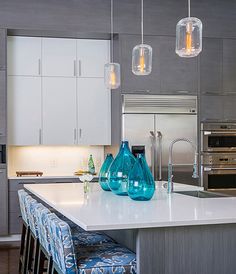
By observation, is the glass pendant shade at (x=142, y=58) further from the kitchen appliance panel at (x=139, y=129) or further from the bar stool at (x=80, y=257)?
the kitchen appliance panel at (x=139, y=129)

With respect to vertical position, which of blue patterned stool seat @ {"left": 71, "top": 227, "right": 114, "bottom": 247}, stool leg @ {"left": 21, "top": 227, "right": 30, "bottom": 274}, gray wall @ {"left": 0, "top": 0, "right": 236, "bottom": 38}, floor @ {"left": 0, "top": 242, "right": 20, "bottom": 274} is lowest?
floor @ {"left": 0, "top": 242, "right": 20, "bottom": 274}

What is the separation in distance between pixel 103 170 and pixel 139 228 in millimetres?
1869

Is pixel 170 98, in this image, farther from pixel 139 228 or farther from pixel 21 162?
pixel 139 228

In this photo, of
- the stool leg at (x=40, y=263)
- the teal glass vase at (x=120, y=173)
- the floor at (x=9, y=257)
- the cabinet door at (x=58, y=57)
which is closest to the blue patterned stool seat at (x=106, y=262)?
the stool leg at (x=40, y=263)

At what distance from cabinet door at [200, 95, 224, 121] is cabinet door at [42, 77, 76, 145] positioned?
5.76 ft

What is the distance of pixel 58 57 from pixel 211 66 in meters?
2.09

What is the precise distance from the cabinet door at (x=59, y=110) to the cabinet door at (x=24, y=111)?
0.35 feet

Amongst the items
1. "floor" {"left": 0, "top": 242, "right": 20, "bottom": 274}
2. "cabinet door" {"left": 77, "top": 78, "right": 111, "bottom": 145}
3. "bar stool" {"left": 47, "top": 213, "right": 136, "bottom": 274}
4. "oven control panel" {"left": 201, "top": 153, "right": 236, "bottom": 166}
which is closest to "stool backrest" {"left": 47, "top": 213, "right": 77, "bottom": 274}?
"bar stool" {"left": 47, "top": 213, "right": 136, "bottom": 274}

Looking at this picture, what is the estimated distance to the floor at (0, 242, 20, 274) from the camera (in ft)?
17.2

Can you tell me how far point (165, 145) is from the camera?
23.1 ft

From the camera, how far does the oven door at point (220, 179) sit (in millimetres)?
7195

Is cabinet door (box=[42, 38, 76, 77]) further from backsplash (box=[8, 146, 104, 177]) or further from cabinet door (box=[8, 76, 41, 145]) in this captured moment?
backsplash (box=[8, 146, 104, 177])

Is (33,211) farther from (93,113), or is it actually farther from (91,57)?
(91,57)

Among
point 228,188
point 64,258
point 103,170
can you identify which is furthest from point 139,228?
point 228,188
